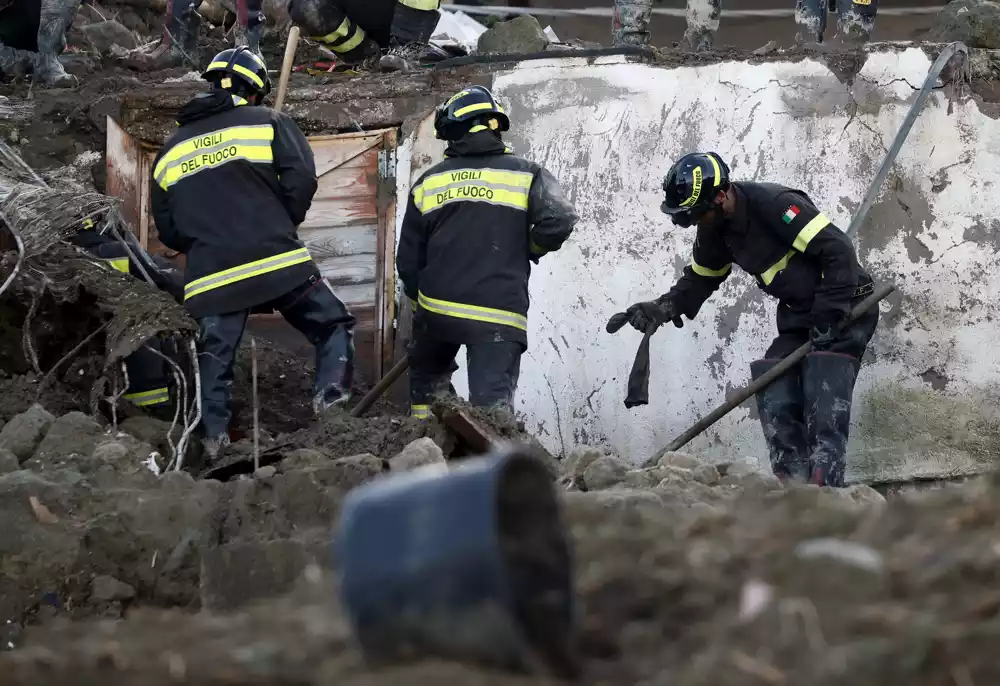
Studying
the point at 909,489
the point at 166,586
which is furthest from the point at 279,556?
the point at 909,489

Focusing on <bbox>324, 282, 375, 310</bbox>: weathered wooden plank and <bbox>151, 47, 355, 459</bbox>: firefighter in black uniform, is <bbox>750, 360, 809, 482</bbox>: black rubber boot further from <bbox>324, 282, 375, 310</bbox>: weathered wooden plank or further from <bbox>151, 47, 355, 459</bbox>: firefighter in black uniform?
<bbox>324, 282, 375, 310</bbox>: weathered wooden plank

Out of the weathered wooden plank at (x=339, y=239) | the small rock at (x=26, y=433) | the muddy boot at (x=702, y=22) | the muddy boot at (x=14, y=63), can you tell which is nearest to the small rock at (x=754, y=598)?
the small rock at (x=26, y=433)

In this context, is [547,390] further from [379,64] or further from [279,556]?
[279,556]

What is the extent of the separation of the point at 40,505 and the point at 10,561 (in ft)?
0.72

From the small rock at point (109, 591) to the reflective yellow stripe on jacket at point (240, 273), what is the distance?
1.92 meters

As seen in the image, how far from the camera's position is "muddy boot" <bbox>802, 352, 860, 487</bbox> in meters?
6.48

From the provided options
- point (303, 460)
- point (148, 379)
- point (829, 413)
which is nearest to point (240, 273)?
point (148, 379)

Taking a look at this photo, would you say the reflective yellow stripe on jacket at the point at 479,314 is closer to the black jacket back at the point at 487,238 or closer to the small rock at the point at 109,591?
the black jacket back at the point at 487,238

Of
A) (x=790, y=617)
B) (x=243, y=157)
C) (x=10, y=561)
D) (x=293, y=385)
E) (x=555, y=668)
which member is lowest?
(x=293, y=385)

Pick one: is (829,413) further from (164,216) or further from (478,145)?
(164,216)

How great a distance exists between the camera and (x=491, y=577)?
1998 millimetres

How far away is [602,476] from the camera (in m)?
5.37

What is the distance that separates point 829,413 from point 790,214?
3.11 ft

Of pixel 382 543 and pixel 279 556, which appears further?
pixel 279 556
